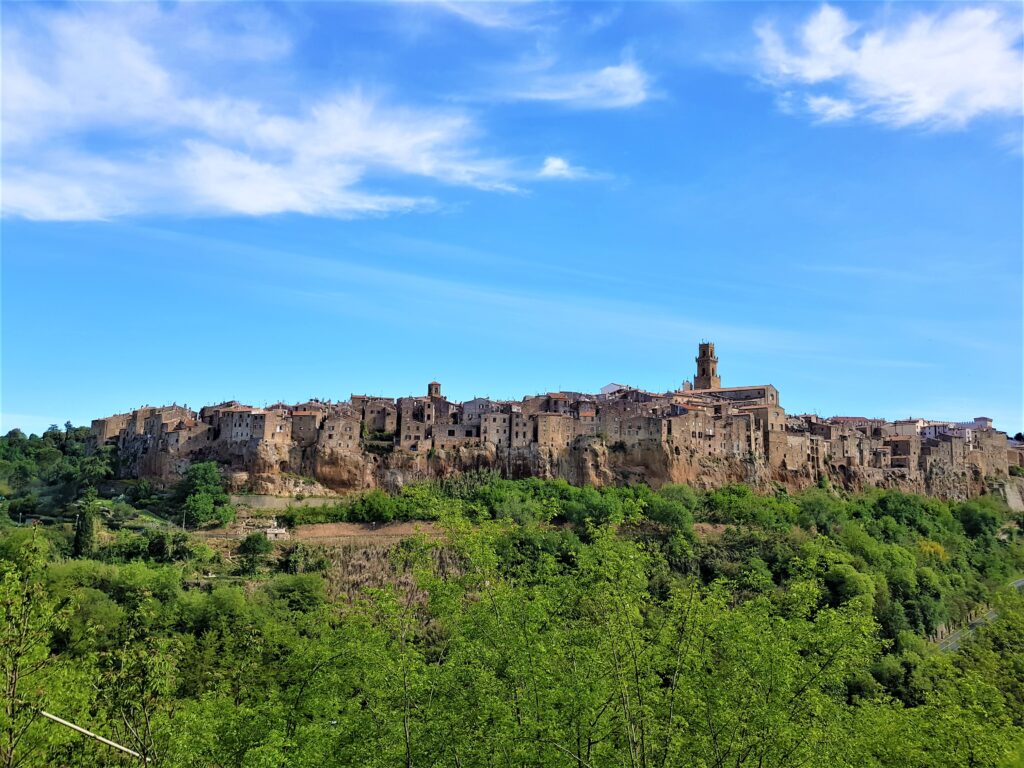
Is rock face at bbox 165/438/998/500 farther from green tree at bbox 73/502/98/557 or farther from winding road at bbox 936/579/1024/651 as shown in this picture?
winding road at bbox 936/579/1024/651

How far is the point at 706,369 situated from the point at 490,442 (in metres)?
34.3

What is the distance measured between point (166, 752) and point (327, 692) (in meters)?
3.81

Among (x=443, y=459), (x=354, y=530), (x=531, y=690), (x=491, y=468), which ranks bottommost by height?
(x=531, y=690)

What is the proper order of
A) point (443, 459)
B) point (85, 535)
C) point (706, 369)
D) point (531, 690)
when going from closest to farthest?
point (531, 690)
point (85, 535)
point (443, 459)
point (706, 369)

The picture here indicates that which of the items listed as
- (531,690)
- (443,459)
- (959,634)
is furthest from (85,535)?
(959,634)

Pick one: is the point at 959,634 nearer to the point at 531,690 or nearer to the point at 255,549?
the point at 255,549

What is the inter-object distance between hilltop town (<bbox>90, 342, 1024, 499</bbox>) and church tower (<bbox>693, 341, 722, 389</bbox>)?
1331cm

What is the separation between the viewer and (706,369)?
9531 centimetres

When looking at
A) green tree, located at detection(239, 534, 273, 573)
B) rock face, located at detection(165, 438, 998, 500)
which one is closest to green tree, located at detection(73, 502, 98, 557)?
green tree, located at detection(239, 534, 273, 573)

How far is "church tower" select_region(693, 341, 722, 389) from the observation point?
94.5m

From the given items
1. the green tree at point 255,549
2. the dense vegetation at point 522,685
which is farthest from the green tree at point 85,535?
the dense vegetation at point 522,685

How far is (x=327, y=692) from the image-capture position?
21078 millimetres

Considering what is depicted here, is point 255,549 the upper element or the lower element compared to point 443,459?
lower

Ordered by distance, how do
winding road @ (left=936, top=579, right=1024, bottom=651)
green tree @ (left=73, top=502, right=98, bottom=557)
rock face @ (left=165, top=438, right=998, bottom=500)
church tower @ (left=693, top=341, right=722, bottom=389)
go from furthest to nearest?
church tower @ (left=693, top=341, right=722, bottom=389), rock face @ (left=165, top=438, right=998, bottom=500), green tree @ (left=73, top=502, right=98, bottom=557), winding road @ (left=936, top=579, right=1024, bottom=651)
